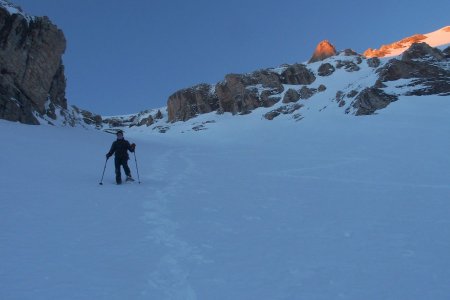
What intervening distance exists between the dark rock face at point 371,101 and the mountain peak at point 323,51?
187 feet

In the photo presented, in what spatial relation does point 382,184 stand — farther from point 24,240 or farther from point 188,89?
point 188,89

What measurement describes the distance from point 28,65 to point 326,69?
66731 millimetres

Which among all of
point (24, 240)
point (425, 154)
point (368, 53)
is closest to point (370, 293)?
point (24, 240)

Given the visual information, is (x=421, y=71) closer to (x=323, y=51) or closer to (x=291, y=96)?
(x=291, y=96)

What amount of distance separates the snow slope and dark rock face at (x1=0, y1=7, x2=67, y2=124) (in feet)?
48.5

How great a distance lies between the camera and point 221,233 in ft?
26.6

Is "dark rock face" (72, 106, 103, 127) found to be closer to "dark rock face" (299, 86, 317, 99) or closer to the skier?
"dark rock face" (299, 86, 317, 99)

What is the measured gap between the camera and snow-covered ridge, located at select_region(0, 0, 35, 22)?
32638 mm

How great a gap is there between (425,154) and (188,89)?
89.1 meters

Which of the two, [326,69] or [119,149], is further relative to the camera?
[326,69]

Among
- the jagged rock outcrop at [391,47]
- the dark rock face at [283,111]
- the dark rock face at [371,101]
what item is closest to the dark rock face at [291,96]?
the dark rock face at [283,111]

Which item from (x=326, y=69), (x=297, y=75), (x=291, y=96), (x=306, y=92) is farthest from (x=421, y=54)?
(x=297, y=75)

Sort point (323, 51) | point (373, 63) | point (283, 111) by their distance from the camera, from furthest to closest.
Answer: point (323, 51) → point (373, 63) → point (283, 111)

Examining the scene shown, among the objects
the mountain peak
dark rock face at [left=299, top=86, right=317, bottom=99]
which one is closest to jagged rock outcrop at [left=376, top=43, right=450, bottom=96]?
dark rock face at [left=299, top=86, right=317, bottom=99]
